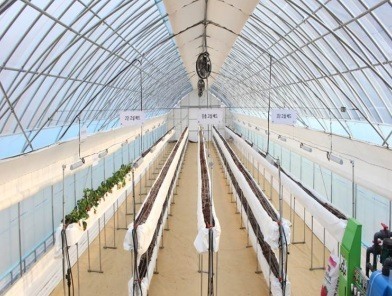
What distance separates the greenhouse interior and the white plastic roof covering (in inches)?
3.0

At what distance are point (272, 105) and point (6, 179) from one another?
2597 cm

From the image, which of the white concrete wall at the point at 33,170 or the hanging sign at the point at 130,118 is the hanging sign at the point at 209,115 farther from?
the white concrete wall at the point at 33,170

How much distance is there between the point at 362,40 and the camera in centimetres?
1352

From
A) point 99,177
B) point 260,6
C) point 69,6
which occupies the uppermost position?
point 260,6

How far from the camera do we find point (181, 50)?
20.7m

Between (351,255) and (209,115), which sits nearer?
(351,255)

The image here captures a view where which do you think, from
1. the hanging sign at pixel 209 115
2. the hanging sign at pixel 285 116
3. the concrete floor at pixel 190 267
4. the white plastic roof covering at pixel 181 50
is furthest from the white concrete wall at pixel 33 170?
the hanging sign at pixel 285 116

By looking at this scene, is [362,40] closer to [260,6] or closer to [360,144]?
[360,144]

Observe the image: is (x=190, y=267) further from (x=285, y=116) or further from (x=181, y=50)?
(x=181, y=50)

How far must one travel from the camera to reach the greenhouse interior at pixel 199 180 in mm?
9219

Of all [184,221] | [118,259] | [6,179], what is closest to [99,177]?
[184,221]

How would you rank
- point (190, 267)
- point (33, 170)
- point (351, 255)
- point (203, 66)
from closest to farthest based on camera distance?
point (351, 255), point (33, 170), point (203, 66), point (190, 267)

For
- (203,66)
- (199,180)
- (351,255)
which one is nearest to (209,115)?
(199,180)

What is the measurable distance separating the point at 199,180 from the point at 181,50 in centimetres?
758
